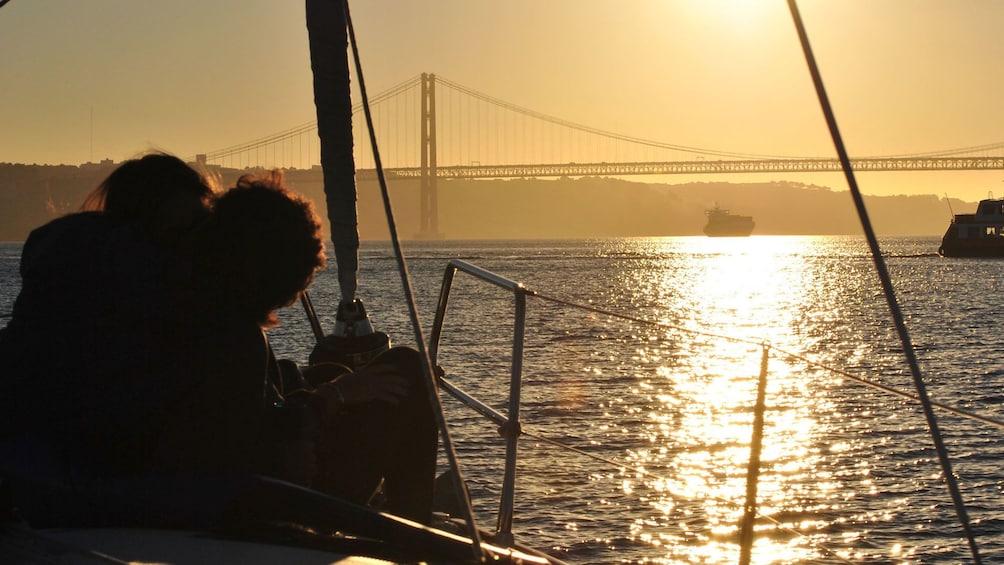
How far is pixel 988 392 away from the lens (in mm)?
15406

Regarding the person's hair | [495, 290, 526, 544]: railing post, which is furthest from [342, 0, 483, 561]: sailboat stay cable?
[495, 290, 526, 544]: railing post

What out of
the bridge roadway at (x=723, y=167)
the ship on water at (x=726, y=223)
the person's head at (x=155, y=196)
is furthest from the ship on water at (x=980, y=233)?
Result: the ship on water at (x=726, y=223)

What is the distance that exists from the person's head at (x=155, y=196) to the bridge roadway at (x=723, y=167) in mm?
69254

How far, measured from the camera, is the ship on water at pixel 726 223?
145 m

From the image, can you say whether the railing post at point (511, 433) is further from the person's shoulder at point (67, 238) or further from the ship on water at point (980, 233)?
the ship on water at point (980, 233)

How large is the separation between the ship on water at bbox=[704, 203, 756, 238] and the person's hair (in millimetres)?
145284

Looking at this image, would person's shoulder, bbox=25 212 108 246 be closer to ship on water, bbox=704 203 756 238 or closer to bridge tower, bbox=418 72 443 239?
bridge tower, bbox=418 72 443 239

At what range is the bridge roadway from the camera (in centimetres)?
7169

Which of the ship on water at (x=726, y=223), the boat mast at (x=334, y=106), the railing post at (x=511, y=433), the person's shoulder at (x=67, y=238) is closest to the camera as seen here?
the person's shoulder at (x=67, y=238)

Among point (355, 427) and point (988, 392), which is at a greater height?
point (355, 427)

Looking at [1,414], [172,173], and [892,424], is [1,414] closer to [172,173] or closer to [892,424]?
[172,173]

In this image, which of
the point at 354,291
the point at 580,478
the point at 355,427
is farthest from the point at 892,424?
the point at 355,427

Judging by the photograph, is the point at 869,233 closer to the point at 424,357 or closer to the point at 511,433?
the point at 424,357

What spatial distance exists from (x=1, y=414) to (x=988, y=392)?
16.0 metres
